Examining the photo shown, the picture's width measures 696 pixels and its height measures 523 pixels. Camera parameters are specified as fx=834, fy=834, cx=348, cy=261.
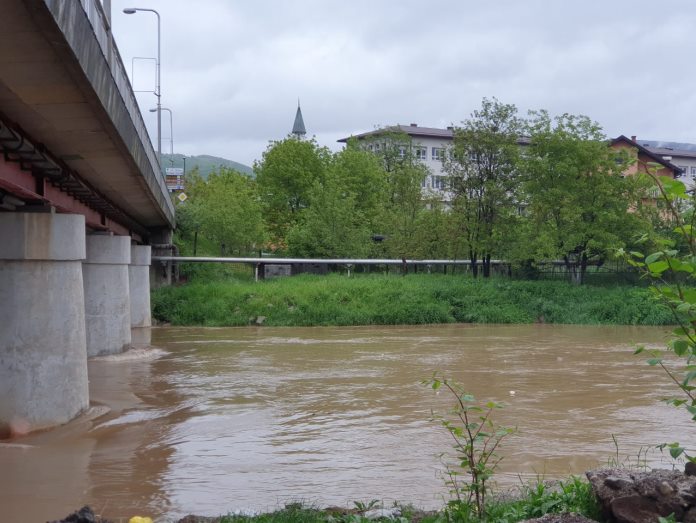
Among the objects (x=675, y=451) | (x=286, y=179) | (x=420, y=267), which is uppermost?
(x=286, y=179)

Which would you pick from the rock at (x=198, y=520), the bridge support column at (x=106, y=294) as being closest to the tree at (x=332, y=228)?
the bridge support column at (x=106, y=294)

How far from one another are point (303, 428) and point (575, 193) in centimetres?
3463

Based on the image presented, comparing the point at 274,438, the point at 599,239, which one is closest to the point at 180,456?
the point at 274,438

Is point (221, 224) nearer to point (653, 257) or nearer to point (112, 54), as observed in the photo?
point (112, 54)

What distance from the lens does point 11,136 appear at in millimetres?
11125

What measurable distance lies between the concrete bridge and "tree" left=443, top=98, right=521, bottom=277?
29889 millimetres

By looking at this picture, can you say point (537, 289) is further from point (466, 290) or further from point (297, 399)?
point (297, 399)

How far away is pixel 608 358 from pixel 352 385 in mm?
10360

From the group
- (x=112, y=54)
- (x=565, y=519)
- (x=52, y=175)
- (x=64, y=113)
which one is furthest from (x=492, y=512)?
(x=52, y=175)

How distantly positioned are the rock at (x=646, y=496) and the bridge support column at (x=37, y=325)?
1053cm

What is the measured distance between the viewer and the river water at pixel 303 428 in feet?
33.1

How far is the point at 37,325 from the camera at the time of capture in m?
14.2

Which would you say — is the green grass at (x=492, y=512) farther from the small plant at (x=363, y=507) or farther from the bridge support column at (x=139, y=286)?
the bridge support column at (x=139, y=286)

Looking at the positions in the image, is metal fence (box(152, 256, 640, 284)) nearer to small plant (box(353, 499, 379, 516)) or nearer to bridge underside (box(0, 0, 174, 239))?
bridge underside (box(0, 0, 174, 239))
